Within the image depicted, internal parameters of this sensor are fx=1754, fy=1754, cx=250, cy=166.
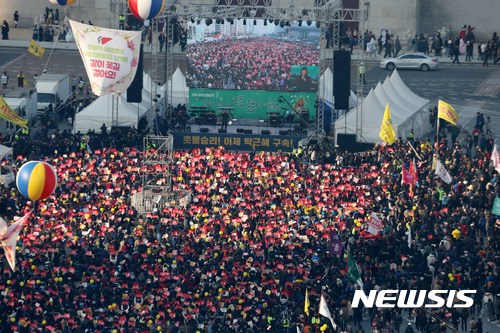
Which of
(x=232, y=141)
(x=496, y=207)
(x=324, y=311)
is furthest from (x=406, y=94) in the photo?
(x=324, y=311)

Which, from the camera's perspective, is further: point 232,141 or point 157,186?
point 232,141

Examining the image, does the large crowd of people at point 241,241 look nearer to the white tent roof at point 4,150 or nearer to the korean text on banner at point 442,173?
the white tent roof at point 4,150

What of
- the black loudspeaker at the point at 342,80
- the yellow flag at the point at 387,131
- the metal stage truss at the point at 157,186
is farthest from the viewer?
the black loudspeaker at the point at 342,80

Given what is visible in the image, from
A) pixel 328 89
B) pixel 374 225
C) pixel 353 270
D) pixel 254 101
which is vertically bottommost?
pixel 353 270

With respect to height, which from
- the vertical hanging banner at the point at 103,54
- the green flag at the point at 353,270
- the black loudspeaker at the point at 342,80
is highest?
the vertical hanging banner at the point at 103,54

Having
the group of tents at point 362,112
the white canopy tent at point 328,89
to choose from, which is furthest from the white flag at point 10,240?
the white canopy tent at point 328,89

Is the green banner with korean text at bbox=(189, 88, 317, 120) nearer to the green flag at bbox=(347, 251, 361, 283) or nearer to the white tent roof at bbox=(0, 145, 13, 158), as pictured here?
the white tent roof at bbox=(0, 145, 13, 158)

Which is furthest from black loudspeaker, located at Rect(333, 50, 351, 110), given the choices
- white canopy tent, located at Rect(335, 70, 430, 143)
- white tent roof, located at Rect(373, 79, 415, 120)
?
white tent roof, located at Rect(373, 79, 415, 120)

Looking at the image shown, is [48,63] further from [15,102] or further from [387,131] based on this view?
[387,131]
